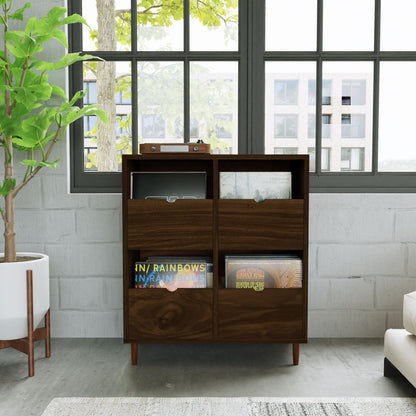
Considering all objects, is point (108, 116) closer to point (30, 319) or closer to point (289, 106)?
point (289, 106)

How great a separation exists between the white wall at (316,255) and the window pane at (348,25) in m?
0.79

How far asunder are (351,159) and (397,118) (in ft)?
1.08

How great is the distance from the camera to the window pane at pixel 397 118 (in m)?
2.35

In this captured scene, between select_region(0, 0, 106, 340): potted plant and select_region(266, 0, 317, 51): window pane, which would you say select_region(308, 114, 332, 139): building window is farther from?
select_region(0, 0, 106, 340): potted plant

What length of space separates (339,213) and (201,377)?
109 centimetres

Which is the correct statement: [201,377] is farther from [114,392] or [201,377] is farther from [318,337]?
[318,337]

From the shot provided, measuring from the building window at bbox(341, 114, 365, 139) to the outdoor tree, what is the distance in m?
0.62

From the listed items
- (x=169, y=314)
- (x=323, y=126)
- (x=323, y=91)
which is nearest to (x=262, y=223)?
(x=169, y=314)

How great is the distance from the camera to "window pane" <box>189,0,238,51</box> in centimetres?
233

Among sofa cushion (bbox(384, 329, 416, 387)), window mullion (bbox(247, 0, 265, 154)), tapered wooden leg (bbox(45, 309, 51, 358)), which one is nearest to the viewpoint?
sofa cushion (bbox(384, 329, 416, 387))

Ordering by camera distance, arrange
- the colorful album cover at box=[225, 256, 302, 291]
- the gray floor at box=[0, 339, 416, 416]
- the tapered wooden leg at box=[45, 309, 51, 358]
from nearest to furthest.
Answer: the gray floor at box=[0, 339, 416, 416]
the colorful album cover at box=[225, 256, 302, 291]
the tapered wooden leg at box=[45, 309, 51, 358]

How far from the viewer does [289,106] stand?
2363 mm

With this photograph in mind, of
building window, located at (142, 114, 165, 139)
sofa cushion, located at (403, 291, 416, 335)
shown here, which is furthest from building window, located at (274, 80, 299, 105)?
sofa cushion, located at (403, 291, 416, 335)

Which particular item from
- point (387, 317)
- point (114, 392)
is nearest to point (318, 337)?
point (387, 317)
